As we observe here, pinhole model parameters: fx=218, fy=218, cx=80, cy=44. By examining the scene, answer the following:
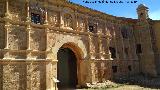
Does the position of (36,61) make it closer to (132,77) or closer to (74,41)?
(74,41)

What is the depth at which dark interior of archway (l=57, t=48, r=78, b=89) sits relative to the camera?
76.6 feet

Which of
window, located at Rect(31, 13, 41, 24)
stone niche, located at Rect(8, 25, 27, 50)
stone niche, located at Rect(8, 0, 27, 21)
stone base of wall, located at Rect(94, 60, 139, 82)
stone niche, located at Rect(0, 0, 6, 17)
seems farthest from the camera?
stone base of wall, located at Rect(94, 60, 139, 82)

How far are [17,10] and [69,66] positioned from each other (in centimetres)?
953

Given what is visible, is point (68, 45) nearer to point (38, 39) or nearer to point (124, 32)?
point (38, 39)

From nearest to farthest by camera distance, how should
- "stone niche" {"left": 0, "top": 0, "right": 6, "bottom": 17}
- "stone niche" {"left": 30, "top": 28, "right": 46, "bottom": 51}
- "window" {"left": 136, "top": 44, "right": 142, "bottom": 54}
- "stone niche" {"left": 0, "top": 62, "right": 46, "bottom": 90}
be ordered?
"stone niche" {"left": 0, "top": 62, "right": 46, "bottom": 90} < "stone niche" {"left": 0, "top": 0, "right": 6, "bottom": 17} < "stone niche" {"left": 30, "top": 28, "right": 46, "bottom": 51} < "window" {"left": 136, "top": 44, "right": 142, "bottom": 54}

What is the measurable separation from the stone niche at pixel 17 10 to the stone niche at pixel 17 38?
30.4 inches

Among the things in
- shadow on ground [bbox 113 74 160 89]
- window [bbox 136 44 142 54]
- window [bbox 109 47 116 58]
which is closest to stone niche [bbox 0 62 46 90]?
shadow on ground [bbox 113 74 160 89]

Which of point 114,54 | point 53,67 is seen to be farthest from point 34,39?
point 114,54

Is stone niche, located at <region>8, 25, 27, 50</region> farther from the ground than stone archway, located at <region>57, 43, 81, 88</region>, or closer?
farther from the ground

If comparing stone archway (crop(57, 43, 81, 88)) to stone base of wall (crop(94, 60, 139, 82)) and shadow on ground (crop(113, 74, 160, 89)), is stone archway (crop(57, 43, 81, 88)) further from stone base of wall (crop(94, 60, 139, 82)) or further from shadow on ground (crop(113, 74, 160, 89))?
shadow on ground (crop(113, 74, 160, 89))

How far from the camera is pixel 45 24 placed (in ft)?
59.7

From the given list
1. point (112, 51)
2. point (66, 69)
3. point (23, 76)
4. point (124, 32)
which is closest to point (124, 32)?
point (124, 32)

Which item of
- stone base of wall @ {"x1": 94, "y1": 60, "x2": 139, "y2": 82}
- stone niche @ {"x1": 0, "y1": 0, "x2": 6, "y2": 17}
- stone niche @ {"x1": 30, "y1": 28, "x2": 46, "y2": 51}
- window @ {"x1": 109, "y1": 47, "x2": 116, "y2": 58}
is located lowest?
stone base of wall @ {"x1": 94, "y1": 60, "x2": 139, "y2": 82}

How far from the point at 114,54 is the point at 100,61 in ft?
10.8
